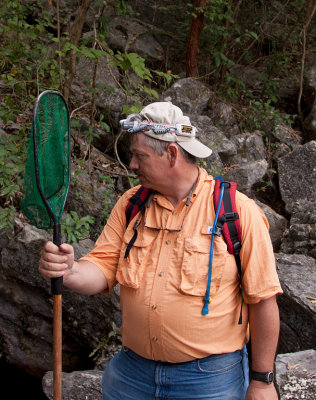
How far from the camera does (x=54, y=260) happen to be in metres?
1.82

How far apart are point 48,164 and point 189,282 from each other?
904 mm

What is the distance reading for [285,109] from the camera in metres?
8.64

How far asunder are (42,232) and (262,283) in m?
2.96

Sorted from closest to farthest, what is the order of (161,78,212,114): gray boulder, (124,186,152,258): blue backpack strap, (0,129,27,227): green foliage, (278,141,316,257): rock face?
(124,186,152,258): blue backpack strap, (0,129,27,227): green foliage, (278,141,316,257): rock face, (161,78,212,114): gray boulder

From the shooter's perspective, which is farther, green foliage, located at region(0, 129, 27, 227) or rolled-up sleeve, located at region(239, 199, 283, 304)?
green foliage, located at region(0, 129, 27, 227)

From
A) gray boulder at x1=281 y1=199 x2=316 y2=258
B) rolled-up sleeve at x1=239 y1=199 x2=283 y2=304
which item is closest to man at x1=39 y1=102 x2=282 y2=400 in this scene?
rolled-up sleeve at x1=239 y1=199 x2=283 y2=304

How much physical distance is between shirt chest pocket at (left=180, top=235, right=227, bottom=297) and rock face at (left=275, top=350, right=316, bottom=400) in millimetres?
1245

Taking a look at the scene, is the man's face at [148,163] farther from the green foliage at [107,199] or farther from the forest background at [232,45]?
the forest background at [232,45]

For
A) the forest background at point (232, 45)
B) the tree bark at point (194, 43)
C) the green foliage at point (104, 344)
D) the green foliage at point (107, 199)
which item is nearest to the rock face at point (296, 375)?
the green foliage at point (104, 344)

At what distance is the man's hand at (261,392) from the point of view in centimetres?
192


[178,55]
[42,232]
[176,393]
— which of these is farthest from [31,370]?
[178,55]

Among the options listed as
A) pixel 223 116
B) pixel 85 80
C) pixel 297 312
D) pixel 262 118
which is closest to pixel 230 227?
pixel 297 312

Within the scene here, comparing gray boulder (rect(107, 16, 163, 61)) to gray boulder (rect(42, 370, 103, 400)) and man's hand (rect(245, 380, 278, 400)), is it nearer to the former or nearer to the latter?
gray boulder (rect(42, 370, 103, 400))

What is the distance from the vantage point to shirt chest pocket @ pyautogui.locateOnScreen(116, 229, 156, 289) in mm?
2000
